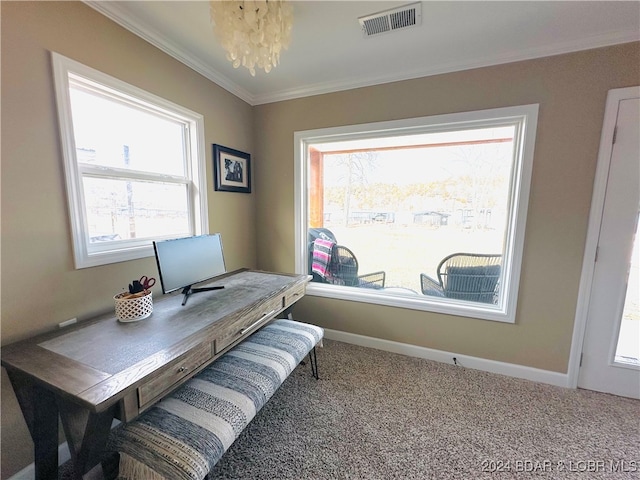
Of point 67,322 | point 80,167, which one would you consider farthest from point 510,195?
point 67,322

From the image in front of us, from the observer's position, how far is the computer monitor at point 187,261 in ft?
4.94

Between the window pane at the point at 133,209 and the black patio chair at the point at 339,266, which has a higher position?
the window pane at the point at 133,209

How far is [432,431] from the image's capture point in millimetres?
1562

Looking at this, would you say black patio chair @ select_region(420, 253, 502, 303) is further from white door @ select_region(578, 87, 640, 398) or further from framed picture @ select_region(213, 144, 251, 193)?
framed picture @ select_region(213, 144, 251, 193)

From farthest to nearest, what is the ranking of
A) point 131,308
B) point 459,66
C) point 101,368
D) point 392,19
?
1. point 459,66
2. point 392,19
3. point 131,308
4. point 101,368

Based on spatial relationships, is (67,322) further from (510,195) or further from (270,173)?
(510,195)

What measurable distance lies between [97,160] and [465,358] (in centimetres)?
300

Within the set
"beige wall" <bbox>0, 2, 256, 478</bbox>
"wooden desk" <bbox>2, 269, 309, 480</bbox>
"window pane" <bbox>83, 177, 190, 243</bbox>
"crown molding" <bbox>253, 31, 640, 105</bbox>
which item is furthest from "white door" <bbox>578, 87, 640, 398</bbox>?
"beige wall" <bbox>0, 2, 256, 478</bbox>

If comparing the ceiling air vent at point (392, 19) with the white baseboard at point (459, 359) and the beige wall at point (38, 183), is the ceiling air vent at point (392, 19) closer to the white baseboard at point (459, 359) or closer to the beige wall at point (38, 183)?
the beige wall at point (38, 183)

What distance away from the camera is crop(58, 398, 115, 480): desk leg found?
3.34 ft

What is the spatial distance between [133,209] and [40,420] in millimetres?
1165

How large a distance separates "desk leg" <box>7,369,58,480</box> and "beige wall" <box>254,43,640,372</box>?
2.07 meters

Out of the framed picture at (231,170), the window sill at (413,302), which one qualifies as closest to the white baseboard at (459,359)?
the window sill at (413,302)

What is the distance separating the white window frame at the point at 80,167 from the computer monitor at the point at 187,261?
0.30 meters
